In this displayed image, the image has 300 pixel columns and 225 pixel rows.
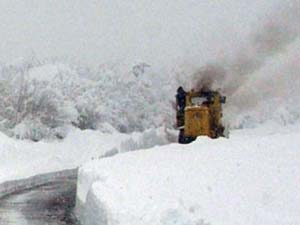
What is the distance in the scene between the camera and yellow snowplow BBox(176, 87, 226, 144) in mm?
35844

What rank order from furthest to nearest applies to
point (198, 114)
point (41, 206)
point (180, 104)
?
point (180, 104) → point (198, 114) → point (41, 206)

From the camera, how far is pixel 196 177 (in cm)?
1593

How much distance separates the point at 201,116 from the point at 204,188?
21.6 m

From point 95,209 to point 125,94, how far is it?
5738cm

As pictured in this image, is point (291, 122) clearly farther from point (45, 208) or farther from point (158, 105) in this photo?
point (45, 208)

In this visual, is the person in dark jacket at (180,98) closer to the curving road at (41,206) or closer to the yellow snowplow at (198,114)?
the yellow snowplow at (198,114)

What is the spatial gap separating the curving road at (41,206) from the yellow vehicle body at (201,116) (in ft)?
31.0

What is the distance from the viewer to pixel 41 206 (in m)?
21.2

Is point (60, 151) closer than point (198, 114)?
No

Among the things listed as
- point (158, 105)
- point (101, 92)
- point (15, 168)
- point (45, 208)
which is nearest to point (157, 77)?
point (158, 105)

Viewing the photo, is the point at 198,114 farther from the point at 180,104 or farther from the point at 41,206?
the point at 41,206


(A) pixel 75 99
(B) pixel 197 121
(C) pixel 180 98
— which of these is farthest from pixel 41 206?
(A) pixel 75 99

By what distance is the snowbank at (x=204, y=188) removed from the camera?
37.6 feet

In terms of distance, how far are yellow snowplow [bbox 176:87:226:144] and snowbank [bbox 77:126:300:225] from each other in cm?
1389
